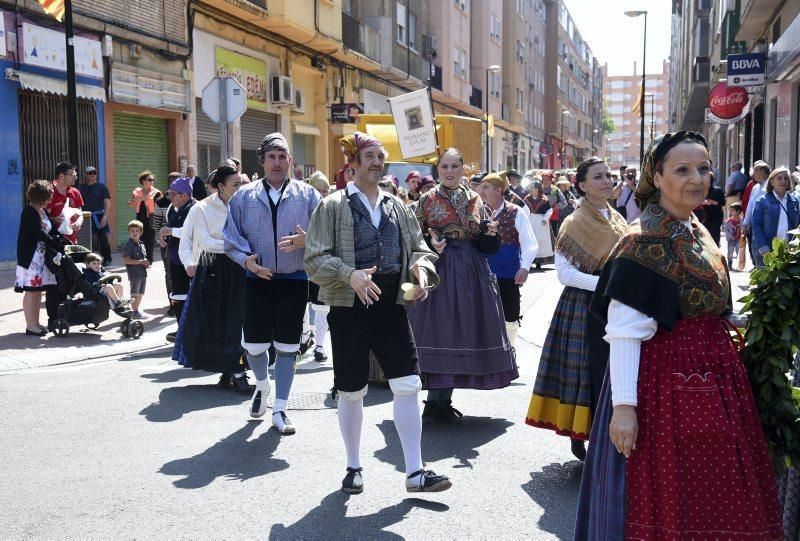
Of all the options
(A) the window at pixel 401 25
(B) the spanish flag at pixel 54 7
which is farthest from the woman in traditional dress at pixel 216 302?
(A) the window at pixel 401 25

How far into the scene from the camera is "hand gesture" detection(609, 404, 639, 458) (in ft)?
9.84

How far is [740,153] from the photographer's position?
29.1 meters

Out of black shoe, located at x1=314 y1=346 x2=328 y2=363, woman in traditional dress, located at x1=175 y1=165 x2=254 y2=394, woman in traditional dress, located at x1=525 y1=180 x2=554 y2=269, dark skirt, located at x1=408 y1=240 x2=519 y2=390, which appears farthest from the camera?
woman in traditional dress, located at x1=525 y1=180 x2=554 y2=269

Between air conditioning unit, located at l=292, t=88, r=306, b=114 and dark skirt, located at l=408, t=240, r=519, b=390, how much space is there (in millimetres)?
19981

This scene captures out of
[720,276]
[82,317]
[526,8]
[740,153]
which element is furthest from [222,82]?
[526,8]

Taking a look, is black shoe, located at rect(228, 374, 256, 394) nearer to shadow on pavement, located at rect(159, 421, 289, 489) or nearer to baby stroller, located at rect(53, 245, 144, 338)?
shadow on pavement, located at rect(159, 421, 289, 489)

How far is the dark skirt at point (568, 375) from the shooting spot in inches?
199

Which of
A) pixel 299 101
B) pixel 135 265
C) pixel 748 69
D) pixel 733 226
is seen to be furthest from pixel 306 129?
pixel 135 265

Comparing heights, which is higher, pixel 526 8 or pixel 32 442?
pixel 526 8

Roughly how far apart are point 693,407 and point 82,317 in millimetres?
8430

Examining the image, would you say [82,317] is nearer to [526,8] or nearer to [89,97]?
[89,97]

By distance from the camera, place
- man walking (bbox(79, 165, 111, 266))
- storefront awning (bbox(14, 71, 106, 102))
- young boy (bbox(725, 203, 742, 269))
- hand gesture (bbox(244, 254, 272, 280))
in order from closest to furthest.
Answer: hand gesture (bbox(244, 254, 272, 280)) → storefront awning (bbox(14, 71, 106, 102)) → man walking (bbox(79, 165, 111, 266)) → young boy (bbox(725, 203, 742, 269))

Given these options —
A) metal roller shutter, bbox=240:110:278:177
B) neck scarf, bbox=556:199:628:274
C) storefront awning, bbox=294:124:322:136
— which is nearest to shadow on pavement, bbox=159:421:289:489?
neck scarf, bbox=556:199:628:274

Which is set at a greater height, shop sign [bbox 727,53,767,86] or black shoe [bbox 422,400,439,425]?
shop sign [bbox 727,53,767,86]
